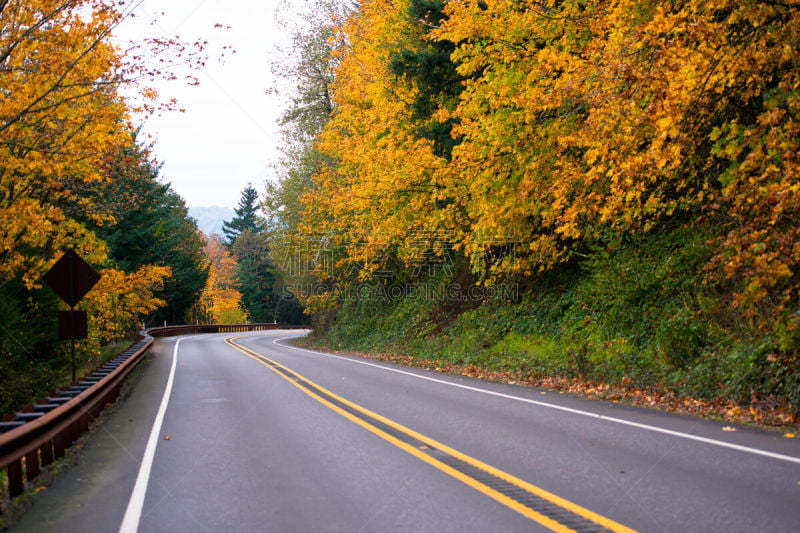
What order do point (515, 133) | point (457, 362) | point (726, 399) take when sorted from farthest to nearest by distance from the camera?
1. point (457, 362)
2. point (515, 133)
3. point (726, 399)

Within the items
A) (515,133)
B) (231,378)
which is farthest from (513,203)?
(231,378)

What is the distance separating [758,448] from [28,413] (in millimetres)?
8777

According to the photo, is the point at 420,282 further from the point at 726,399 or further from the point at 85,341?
the point at 726,399

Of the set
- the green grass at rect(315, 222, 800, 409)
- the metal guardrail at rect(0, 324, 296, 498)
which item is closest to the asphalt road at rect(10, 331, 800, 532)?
the metal guardrail at rect(0, 324, 296, 498)

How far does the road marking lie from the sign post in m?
5.96

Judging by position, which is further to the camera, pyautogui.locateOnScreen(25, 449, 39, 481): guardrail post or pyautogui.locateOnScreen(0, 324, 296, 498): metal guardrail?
pyautogui.locateOnScreen(25, 449, 39, 481): guardrail post

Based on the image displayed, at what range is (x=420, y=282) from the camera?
28375 mm

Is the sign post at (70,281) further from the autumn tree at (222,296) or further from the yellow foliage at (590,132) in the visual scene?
the autumn tree at (222,296)

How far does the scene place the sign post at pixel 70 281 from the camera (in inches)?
461

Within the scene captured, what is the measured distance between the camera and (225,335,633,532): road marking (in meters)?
4.58

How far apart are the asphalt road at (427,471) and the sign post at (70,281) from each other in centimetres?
269

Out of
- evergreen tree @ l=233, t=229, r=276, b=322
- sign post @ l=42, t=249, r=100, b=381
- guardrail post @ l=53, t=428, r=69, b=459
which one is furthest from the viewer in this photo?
evergreen tree @ l=233, t=229, r=276, b=322

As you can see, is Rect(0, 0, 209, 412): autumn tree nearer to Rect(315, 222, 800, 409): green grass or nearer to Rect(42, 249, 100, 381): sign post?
Rect(42, 249, 100, 381): sign post

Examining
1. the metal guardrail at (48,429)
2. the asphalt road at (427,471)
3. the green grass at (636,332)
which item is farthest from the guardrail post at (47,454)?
the green grass at (636,332)
